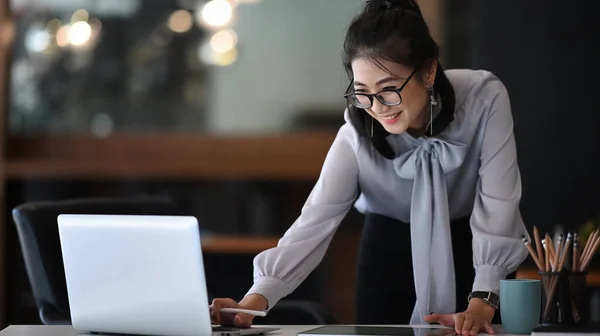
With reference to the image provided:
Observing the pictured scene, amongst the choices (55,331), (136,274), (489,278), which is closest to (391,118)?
(489,278)

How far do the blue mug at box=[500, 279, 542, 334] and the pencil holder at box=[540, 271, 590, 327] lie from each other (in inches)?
1.0

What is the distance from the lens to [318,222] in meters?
2.19

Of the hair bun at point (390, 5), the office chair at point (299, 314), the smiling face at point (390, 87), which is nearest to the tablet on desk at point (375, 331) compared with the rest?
→ the smiling face at point (390, 87)

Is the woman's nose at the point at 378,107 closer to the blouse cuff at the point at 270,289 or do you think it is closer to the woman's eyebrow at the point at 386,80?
the woman's eyebrow at the point at 386,80

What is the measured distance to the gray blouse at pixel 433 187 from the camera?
82.3 inches

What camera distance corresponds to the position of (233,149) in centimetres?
546

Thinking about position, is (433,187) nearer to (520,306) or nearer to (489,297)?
(489,297)

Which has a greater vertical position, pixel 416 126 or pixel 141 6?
pixel 141 6

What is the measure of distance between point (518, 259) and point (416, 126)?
37 centimetres

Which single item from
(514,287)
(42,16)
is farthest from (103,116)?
(514,287)

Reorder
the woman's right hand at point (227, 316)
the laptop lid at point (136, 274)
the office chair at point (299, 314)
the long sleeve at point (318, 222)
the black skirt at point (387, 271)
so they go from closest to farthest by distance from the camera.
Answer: the laptop lid at point (136, 274), the woman's right hand at point (227, 316), the long sleeve at point (318, 222), the black skirt at point (387, 271), the office chair at point (299, 314)

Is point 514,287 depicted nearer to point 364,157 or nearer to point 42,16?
point 364,157

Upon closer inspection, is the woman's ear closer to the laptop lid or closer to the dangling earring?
the dangling earring

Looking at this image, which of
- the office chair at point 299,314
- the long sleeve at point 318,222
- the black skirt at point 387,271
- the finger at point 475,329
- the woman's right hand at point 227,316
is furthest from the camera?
the office chair at point 299,314
